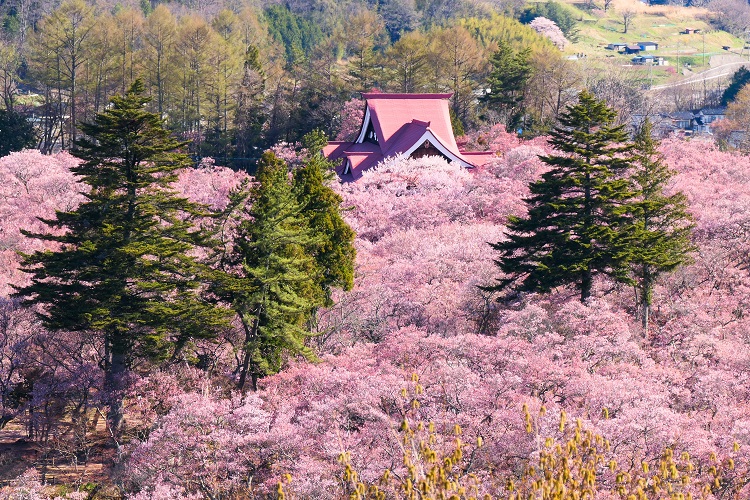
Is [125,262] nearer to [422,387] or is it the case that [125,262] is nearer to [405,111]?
[422,387]

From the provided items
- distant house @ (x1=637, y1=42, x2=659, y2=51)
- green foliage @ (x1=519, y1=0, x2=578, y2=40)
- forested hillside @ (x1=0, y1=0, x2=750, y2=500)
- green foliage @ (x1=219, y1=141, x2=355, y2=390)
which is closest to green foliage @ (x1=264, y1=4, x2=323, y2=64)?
green foliage @ (x1=519, y1=0, x2=578, y2=40)

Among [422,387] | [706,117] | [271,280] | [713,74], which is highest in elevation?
[422,387]

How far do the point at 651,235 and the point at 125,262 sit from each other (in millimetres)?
13172

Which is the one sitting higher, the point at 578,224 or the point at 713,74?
the point at 578,224

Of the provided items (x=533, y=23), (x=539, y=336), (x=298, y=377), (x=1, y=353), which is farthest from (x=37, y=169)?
(x=533, y=23)

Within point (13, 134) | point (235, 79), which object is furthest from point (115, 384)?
point (235, 79)

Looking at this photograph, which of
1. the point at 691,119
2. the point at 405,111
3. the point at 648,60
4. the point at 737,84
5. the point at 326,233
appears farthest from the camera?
the point at 648,60

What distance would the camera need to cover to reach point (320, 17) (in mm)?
138750

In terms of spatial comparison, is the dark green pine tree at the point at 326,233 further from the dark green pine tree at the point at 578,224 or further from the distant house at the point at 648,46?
the distant house at the point at 648,46

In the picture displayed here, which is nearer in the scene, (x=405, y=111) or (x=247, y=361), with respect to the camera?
(x=247, y=361)

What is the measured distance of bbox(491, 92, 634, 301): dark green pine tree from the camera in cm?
2628

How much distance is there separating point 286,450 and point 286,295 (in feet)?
18.9

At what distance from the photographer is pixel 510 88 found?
6178cm

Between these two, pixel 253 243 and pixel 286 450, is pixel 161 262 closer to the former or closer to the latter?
pixel 253 243
